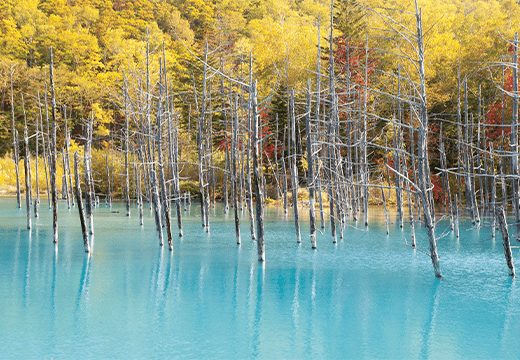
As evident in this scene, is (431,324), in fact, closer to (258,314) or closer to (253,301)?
(258,314)

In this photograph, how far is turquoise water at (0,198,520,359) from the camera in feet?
30.3

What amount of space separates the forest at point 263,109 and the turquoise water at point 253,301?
1.82 meters

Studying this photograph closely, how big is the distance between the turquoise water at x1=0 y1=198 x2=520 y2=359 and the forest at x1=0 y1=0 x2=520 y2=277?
5.96ft

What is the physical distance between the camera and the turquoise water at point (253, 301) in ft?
30.3

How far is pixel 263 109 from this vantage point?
2189cm

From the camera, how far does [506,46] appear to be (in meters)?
35.2

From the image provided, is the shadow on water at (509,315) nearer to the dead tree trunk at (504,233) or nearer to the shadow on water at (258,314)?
the dead tree trunk at (504,233)

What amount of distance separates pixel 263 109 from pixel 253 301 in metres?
11.2

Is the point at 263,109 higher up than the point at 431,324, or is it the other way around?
the point at 263,109

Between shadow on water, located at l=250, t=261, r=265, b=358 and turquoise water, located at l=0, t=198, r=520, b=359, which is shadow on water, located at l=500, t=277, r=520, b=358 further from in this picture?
shadow on water, located at l=250, t=261, r=265, b=358

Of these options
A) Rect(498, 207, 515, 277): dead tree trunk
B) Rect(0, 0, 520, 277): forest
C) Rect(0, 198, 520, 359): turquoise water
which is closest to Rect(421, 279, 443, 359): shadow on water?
Rect(0, 198, 520, 359): turquoise water

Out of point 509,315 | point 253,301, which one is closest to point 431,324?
point 509,315

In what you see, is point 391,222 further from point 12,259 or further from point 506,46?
point 12,259

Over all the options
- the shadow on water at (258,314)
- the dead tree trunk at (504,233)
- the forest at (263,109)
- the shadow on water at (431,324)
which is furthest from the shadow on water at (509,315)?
the shadow on water at (258,314)
